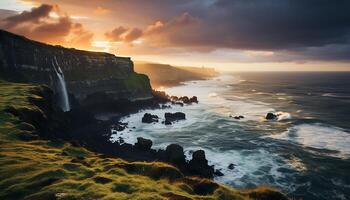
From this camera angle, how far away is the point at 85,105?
90.6 meters

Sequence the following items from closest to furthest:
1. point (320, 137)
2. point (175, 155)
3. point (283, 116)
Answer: point (175, 155) → point (320, 137) → point (283, 116)

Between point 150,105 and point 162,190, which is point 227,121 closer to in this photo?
point 150,105

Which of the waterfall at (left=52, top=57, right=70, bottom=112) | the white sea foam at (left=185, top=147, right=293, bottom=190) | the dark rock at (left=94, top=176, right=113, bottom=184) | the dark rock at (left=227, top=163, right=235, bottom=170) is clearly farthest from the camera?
the waterfall at (left=52, top=57, right=70, bottom=112)

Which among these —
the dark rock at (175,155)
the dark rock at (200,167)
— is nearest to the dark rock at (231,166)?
the dark rock at (200,167)

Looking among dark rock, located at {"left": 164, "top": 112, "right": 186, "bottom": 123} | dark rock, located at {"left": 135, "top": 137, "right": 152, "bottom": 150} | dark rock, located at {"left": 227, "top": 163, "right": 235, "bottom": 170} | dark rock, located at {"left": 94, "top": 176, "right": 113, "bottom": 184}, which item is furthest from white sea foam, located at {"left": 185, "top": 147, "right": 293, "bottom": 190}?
dark rock, located at {"left": 164, "top": 112, "right": 186, "bottom": 123}

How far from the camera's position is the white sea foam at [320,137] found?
192 feet

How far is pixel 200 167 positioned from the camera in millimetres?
44750

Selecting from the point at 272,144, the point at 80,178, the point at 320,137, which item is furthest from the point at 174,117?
the point at 80,178

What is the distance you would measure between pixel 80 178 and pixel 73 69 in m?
82.8

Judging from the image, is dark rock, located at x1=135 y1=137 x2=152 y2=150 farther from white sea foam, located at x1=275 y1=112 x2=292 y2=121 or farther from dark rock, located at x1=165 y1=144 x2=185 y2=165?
white sea foam, located at x1=275 y1=112 x2=292 y2=121

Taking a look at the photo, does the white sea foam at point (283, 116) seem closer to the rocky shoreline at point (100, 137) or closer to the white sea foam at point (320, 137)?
the white sea foam at point (320, 137)

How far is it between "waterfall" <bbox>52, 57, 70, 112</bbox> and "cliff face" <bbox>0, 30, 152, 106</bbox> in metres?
0.98

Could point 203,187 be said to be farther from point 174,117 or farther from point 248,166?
point 174,117

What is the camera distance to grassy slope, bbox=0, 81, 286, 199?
59.4 ft
